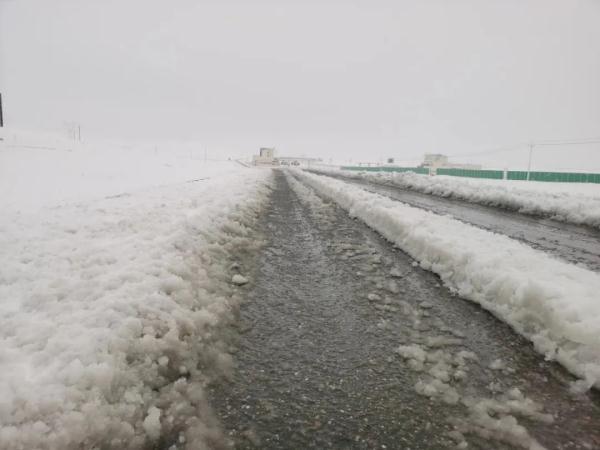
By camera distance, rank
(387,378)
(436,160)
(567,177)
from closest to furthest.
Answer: (387,378) < (567,177) < (436,160)

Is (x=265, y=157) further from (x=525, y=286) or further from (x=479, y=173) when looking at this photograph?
(x=525, y=286)

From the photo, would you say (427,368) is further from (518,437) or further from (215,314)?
(215,314)

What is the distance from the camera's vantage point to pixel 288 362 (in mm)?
3057

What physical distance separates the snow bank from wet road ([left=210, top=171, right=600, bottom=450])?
0.18 meters

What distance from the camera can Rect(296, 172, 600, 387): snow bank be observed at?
3.08 metres

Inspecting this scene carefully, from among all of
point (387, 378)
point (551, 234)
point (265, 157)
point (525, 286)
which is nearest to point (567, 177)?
point (551, 234)

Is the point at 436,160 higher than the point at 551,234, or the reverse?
the point at 436,160

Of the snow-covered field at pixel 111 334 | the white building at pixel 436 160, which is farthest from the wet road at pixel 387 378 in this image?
the white building at pixel 436 160

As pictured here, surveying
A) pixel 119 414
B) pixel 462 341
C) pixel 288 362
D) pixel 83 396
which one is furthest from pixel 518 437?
pixel 83 396

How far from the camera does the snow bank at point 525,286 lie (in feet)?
10.1

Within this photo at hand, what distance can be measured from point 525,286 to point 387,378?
2101 mm

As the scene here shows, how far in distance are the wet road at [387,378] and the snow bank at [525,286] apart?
0.18m

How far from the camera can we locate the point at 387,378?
9.39 feet

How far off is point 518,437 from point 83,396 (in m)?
2.71
